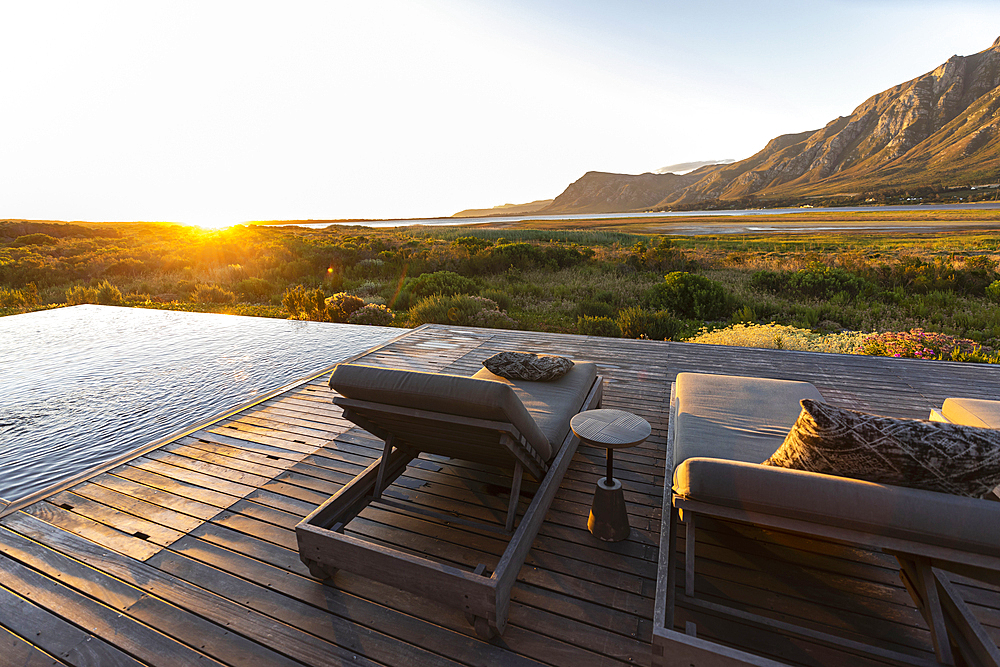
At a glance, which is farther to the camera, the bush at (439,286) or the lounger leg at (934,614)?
the bush at (439,286)

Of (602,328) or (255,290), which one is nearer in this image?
(602,328)

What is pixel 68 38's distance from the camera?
263 inches

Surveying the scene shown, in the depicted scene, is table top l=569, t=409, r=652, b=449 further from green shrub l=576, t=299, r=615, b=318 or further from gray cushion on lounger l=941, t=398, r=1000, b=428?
green shrub l=576, t=299, r=615, b=318

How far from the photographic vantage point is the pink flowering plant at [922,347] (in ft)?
16.0

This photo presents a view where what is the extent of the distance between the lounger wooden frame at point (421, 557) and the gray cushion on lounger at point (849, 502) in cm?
73

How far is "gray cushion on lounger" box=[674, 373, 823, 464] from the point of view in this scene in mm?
2047

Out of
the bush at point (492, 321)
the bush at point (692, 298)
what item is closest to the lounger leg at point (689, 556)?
the bush at point (492, 321)

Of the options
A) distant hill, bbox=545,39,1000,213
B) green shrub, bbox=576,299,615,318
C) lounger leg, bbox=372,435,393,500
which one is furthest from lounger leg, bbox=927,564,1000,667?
distant hill, bbox=545,39,1000,213

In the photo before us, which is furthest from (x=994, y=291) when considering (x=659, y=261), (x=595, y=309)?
(x=595, y=309)

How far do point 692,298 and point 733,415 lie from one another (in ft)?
20.7

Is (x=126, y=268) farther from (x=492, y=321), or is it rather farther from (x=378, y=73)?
(x=492, y=321)

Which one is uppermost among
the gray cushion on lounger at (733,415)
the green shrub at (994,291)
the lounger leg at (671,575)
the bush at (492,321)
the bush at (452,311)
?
the gray cushion on lounger at (733,415)

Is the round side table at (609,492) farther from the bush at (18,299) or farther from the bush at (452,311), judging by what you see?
the bush at (18,299)

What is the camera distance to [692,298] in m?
8.12
